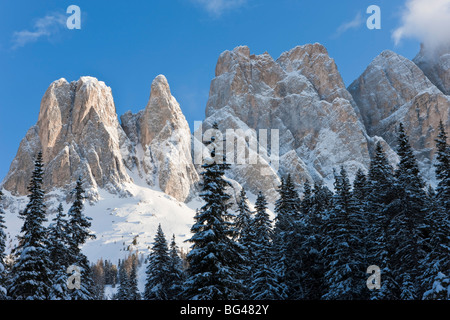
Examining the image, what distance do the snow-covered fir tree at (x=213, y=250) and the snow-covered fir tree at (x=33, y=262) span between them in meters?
12.1

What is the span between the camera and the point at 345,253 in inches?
1209

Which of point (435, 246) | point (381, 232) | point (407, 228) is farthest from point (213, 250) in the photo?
point (407, 228)

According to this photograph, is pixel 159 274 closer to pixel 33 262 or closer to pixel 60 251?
pixel 60 251

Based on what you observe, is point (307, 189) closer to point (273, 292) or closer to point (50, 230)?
point (273, 292)

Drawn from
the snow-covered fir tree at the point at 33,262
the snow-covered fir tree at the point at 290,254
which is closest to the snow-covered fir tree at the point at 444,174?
the snow-covered fir tree at the point at 290,254

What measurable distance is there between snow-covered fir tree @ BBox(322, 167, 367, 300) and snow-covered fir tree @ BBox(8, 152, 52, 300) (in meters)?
20.0

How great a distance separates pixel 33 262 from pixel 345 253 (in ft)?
72.1

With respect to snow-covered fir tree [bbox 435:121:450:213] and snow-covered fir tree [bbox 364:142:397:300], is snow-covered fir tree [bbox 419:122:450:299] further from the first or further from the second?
snow-covered fir tree [bbox 435:121:450:213]

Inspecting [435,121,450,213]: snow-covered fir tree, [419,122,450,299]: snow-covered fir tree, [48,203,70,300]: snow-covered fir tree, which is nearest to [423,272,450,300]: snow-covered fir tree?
[419,122,450,299]: snow-covered fir tree

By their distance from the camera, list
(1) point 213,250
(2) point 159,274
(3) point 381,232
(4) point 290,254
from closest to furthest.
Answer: (1) point 213,250, (3) point 381,232, (4) point 290,254, (2) point 159,274

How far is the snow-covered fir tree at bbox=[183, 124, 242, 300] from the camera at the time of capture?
21.1 metres

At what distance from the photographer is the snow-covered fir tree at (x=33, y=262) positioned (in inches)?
1084

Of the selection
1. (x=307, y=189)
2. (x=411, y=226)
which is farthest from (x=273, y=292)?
(x=307, y=189)

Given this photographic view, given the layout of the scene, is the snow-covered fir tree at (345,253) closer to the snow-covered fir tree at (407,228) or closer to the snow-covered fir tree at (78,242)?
the snow-covered fir tree at (407,228)
